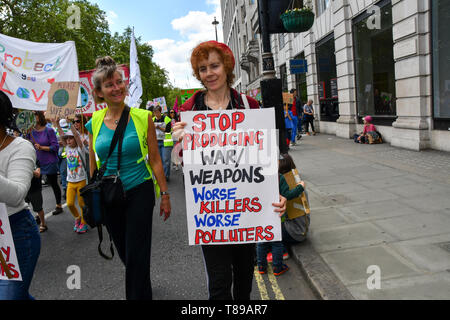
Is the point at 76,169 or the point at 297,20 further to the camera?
the point at 76,169

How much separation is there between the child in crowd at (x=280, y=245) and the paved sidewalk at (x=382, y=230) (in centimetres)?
25

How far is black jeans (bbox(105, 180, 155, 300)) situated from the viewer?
2754mm

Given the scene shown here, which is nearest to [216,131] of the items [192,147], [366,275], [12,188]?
[192,147]

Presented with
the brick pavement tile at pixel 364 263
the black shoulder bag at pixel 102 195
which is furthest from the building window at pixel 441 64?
the black shoulder bag at pixel 102 195

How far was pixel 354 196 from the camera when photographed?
5.68m

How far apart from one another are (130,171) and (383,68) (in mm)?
10830

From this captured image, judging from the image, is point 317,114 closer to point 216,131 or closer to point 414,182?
point 414,182

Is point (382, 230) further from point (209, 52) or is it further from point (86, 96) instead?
point (86, 96)

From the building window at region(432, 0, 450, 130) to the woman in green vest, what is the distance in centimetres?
806

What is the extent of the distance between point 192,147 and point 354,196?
13.6ft

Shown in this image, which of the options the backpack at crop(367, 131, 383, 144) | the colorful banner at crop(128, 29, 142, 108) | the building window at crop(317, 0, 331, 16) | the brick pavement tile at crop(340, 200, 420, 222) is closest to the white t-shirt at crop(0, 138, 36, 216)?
the brick pavement tile at crop(340, 200, 420, 222)

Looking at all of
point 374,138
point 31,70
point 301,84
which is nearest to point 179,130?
point 31,70

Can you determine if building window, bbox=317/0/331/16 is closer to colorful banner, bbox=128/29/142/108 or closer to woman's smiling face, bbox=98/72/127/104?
colorful banner, bbox=128/29/142/108

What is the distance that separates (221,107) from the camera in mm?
2361
